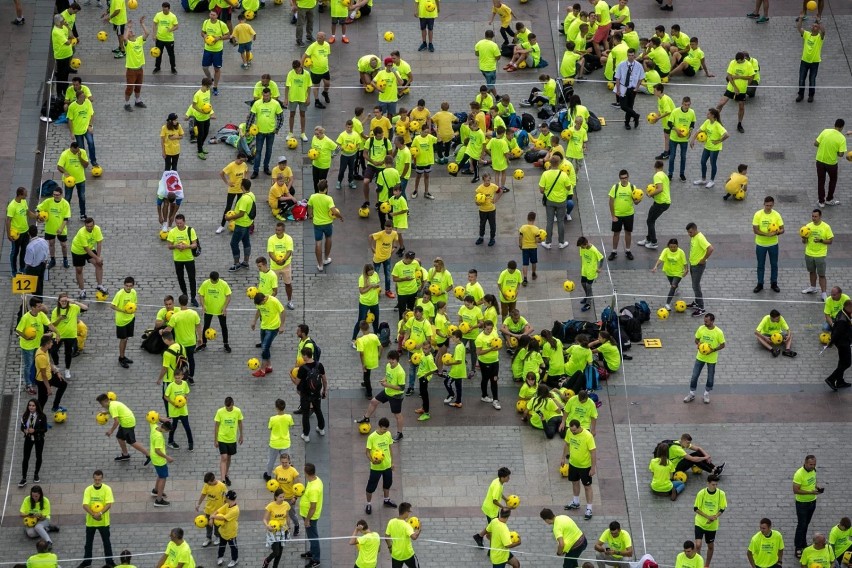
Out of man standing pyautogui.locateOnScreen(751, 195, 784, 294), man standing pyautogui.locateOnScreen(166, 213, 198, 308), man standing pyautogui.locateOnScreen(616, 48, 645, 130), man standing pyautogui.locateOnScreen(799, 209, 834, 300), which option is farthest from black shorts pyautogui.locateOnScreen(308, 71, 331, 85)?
man standing pyautogui.locateOnScreen(799, 209, 834, 300)

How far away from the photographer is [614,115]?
34.6m

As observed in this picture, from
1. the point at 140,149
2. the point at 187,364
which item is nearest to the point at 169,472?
the point at 187,364

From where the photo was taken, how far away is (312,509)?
24531 millimetres

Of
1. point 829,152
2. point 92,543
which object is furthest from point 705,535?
point 829,152

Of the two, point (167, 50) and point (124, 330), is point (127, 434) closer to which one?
point (124, 330)

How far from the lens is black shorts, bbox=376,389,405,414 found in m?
26.6

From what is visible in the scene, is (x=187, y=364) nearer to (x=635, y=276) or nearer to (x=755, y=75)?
(x=635, y=276)

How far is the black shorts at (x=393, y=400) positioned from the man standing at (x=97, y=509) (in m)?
4.30

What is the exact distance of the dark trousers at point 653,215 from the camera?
100ft

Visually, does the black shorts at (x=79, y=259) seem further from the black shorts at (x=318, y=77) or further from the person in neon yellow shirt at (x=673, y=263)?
the person in neon yellow shirt at (x=673, y=263)

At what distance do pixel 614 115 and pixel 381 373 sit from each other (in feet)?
29.5

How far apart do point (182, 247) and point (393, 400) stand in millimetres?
4631

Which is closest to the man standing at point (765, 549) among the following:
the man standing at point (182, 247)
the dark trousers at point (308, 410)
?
the dark trousers at point (308, 410)

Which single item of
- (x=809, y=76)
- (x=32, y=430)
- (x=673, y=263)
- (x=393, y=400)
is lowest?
(x=32, y=430)
